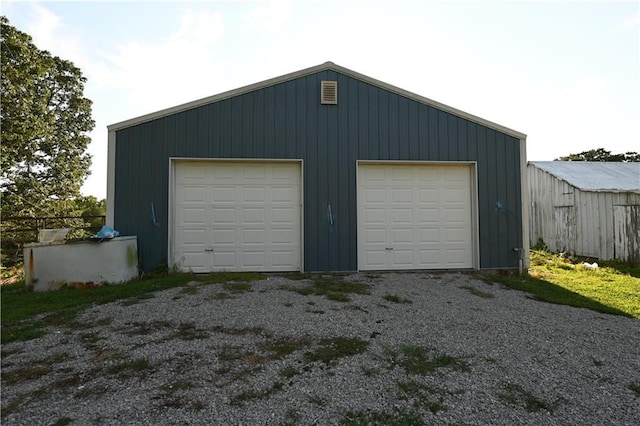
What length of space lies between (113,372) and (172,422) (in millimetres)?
976

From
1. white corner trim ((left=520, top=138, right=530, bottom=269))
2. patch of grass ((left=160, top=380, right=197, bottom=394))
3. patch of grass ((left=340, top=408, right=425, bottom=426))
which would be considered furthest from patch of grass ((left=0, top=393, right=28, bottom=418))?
white corner trim ((left=520, top=138, right=530, bottom=269))

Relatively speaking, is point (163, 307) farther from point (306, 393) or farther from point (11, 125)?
point (11, 125)

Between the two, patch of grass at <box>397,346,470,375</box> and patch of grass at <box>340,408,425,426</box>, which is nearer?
patch of grass at <box>340,408,425,426</box>

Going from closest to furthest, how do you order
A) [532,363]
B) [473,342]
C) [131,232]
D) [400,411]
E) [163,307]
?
1. [400,411]
2. [532,363]
3. [473,342]
4. [163,307]
5. [131,232]

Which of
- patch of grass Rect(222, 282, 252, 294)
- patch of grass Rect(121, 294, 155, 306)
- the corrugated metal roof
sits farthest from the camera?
the corrugated metal roof

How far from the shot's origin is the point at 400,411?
211 centimetres

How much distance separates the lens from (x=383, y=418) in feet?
6.68

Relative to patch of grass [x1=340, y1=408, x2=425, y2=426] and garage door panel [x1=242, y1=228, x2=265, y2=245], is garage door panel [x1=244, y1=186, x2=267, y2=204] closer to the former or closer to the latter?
garage door panel [x1=242, y1=228, x2=265, y2=245]

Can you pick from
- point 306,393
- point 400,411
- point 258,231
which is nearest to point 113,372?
point 306,393

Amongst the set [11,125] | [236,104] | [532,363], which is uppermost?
[11,125]

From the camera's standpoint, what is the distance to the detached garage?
21.2ft

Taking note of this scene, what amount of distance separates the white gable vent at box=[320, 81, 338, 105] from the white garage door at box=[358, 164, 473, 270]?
59.0 inches

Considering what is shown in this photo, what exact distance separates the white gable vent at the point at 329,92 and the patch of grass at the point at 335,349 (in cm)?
499

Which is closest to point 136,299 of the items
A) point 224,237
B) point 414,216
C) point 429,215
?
point 224,237
